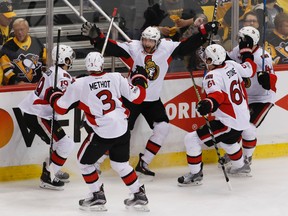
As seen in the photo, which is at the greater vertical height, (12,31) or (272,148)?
(12,31)

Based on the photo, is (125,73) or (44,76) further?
(125,73)

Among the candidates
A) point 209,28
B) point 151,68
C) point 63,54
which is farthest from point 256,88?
point 63,54

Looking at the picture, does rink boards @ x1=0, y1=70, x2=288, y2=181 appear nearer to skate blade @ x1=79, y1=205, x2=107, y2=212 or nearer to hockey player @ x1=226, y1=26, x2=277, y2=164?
hockey player @ x1=226, y1=26, x2=277, y2=164

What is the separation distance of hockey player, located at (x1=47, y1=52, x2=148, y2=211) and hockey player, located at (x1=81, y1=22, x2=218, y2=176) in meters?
0.87

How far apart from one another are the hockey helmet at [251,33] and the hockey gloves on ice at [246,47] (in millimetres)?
27

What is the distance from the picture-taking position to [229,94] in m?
8.09

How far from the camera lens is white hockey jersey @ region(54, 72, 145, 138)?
7371 mm

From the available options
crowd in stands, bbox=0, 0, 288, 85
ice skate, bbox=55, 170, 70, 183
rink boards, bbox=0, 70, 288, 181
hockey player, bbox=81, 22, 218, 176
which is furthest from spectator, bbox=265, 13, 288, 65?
ice skate, bbox=55, 170, 70, 183

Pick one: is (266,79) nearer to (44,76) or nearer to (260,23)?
(260,23)

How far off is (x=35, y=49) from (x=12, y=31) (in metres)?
0.24

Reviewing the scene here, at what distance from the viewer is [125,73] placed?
874 cm

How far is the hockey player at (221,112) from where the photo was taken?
8.02 m

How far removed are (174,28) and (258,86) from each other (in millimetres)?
837

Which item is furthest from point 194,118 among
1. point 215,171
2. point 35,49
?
point 35,49
